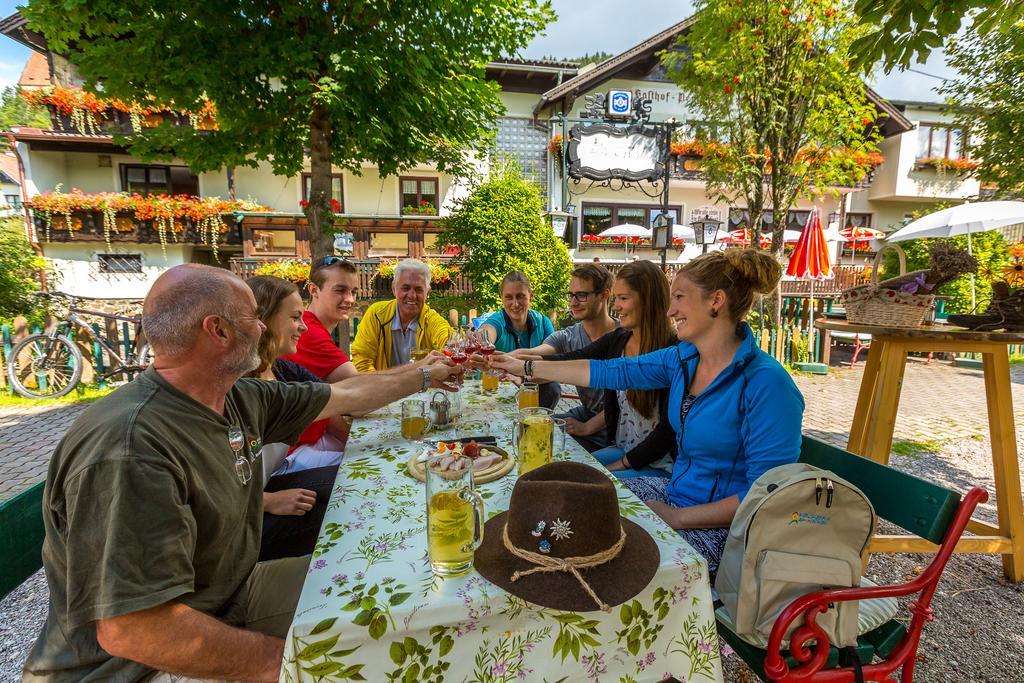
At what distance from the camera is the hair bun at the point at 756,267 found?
88.2 inches

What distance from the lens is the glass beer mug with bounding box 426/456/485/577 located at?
122 centimetres

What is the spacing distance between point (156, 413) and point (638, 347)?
267 cm

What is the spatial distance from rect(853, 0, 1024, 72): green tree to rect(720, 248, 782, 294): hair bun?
1188mm

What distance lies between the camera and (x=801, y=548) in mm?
1453

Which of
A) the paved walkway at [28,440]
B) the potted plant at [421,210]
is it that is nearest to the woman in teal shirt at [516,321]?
the paved walkway at [28,440]

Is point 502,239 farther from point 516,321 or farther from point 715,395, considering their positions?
point 715,395

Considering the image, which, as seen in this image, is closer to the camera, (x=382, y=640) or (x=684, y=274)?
(x=382, y=640)

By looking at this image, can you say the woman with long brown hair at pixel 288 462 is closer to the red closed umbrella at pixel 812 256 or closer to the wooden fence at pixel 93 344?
the wooden fence at pixel 93 344

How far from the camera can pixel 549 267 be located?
10922 millimetres

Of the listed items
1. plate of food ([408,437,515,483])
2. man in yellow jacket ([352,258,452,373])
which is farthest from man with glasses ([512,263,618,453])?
plate of food ([408,437,515,483])

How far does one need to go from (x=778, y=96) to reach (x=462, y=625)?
9586 mm

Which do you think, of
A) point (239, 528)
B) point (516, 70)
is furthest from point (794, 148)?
point (516, 70)

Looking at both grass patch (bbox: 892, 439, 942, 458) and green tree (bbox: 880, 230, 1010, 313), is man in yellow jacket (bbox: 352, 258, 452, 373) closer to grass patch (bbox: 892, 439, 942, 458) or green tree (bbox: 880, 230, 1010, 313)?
grass patch (bbox: 892, 439, 942, 458)

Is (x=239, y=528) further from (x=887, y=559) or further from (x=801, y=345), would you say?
(x=801, y=345)
